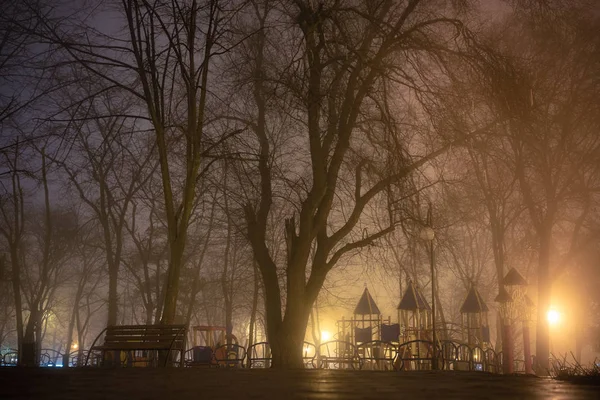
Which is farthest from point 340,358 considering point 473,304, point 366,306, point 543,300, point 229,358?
point 366,306

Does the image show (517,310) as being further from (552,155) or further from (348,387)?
(348,387)

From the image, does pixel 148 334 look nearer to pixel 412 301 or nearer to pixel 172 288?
pixel 172 288

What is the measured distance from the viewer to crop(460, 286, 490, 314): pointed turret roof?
32731 mm

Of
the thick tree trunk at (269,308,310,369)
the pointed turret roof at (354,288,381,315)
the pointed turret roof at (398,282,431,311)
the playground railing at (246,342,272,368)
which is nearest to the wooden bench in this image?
the playground railing at (246,342,272,368)

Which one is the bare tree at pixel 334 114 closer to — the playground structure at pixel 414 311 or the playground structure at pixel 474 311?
the playground structure at pixel 414 311

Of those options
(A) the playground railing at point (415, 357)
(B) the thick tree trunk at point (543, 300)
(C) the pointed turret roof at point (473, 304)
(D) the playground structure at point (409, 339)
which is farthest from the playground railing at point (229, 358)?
(C) the pointed turret roof at point (473, 304)

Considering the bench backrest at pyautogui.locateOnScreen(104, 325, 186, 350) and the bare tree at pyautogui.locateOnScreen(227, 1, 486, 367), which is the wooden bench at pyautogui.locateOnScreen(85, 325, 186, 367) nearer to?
the bench backrest at pyautogui.locateOnScreen(104, 325, 186, 350)

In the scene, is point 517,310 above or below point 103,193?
below

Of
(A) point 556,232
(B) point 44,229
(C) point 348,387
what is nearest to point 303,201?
(C) point 348,387

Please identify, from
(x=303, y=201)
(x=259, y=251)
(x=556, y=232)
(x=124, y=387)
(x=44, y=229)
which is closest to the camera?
(x=124, y=387)

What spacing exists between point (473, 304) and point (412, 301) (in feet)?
12.3

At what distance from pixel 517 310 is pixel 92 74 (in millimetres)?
19831

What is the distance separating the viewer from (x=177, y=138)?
44.4ft

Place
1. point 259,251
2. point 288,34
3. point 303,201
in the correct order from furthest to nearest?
point 259,251, point 303,201, point 288,34
